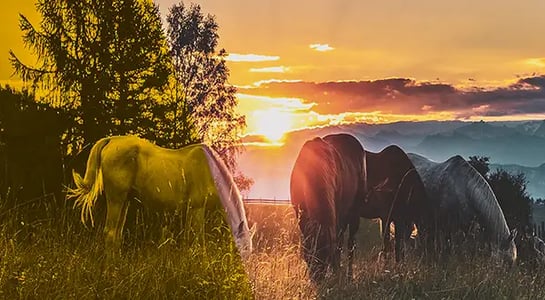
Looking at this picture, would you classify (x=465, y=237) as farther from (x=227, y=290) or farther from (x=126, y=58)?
(x=126, y=58)

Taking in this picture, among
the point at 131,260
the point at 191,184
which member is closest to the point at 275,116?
the point at 191,184

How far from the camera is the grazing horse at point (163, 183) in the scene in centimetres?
404

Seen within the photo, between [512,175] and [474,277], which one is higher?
[512,175]

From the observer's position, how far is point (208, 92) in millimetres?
4875

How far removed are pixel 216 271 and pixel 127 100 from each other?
1453mm

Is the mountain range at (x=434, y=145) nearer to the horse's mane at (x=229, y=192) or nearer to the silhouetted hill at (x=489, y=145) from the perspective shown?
the silhouetted hill at (x=489, y=145)

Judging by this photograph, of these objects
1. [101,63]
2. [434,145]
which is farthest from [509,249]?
[101,63]

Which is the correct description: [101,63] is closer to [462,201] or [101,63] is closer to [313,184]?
[313,184]

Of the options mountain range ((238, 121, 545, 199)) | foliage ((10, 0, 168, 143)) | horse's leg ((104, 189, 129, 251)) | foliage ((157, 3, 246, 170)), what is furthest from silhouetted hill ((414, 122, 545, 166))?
horse's leg ((104, 189, 129, 251))

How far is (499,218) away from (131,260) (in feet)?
7.03

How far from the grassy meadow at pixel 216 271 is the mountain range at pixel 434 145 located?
21 cm

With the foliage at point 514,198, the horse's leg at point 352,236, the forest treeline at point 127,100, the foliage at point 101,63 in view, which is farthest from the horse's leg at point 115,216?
the foliage at point 514,198

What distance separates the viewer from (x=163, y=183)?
4.13m

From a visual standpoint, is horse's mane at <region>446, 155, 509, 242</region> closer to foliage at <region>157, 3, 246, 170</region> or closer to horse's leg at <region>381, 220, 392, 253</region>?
horse's leg at <region>381, 220, 392, 253</region>
